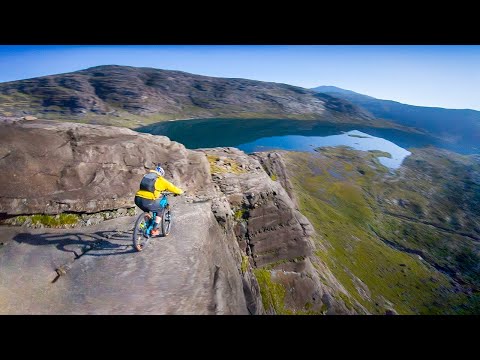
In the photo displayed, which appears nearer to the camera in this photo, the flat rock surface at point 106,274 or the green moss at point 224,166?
the flat rock surface at point 106,274

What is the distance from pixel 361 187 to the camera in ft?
642

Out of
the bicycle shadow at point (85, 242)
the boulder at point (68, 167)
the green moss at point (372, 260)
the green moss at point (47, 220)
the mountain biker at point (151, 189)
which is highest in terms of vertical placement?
the mountain biker at point (151, 189)

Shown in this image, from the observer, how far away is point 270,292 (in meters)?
34.7

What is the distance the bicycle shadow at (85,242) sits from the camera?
11.9m

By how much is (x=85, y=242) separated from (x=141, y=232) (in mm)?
2896

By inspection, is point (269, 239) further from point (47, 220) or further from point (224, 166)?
point (47, 220)

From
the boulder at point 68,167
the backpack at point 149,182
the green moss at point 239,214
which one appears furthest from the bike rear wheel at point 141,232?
the green moss at point 239,214

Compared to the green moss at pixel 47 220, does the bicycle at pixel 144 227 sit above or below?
above

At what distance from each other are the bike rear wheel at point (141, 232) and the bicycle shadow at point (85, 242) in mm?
511

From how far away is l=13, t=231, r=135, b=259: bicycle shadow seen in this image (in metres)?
11.9

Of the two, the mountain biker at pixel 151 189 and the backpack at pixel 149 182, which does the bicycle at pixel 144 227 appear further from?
the backpack at pixel 149 182
